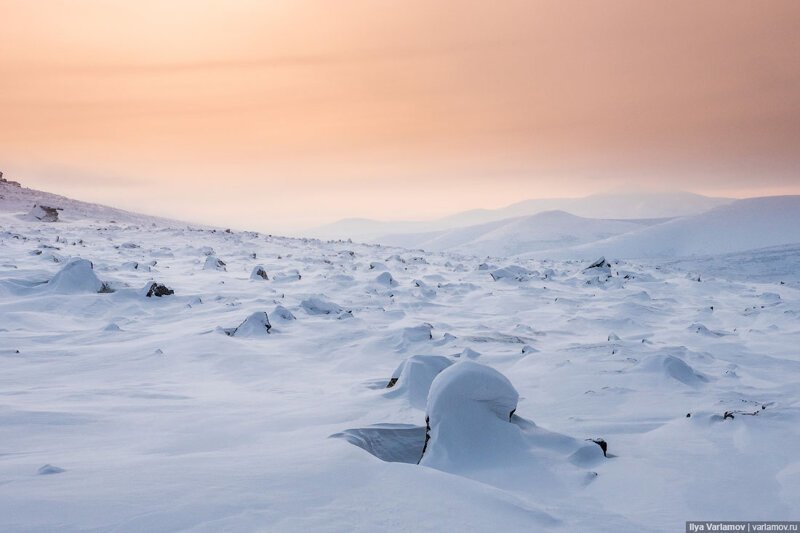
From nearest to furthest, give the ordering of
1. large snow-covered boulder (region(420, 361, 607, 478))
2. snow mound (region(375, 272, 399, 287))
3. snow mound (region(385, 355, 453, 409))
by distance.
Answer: large snow-covered boulder (region(420, 361, 607, 478)) → snow mound (region(385, 355, 453, 409)) → snow mound (region(375, 272, 399, 287))

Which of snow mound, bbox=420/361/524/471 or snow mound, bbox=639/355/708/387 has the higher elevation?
snow mound, bbox=420/361/524/471

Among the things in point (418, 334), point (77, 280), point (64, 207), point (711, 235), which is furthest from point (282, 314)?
point (711, 235)

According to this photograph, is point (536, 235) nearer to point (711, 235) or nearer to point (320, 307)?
point (711, 235)

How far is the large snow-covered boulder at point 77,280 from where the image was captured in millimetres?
7738

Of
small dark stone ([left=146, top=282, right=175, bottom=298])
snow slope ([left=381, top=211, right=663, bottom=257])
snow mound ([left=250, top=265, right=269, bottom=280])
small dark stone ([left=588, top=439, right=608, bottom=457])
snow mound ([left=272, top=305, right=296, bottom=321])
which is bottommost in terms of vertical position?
small dark stone ([left=588, top=439, right=608, bottom=457])

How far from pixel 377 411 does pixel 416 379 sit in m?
0.48

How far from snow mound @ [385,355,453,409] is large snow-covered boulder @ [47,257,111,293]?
544 cm

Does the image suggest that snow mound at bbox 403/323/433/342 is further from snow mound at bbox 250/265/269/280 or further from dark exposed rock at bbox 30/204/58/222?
dark exposed rock at bbox 30/204/58/222

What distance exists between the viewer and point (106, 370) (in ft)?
15.2

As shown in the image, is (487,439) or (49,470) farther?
(487,439)

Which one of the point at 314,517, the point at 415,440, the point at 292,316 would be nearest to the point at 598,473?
the point at 415,440

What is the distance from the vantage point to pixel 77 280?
7.91 metres

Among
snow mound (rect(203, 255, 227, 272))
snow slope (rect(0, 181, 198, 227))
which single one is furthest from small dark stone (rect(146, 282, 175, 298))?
snow slope (rect(0, 181, 198, 227))

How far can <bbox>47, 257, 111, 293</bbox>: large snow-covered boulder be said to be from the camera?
25.4 feet
